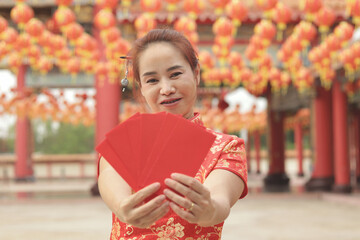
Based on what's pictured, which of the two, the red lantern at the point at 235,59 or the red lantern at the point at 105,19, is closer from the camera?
the red lantern at the point at 105,19

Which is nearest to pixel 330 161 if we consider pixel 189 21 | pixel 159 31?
pixel 189 21

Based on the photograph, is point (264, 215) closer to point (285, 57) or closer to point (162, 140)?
point (285, 57)

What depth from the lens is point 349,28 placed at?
21.1 ft

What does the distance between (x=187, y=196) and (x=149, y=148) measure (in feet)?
0.41

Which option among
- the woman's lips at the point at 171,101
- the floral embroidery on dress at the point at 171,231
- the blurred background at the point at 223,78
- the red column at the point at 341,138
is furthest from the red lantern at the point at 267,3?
the red column at the point at 341,138

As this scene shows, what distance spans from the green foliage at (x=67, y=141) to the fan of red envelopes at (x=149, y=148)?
2814 centimetres

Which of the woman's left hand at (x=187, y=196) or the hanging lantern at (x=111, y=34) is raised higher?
the hanging lantern at (x=111, y=34)

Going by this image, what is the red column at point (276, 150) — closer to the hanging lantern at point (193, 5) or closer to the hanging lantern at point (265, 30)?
the hanging lantern at point (265, 30)

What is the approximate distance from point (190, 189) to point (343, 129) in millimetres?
10443

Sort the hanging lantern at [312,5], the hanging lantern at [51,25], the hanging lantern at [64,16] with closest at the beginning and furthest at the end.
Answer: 1. the hanging lantern at [312,5]
2. the hanging lantern at [64,16]
3. the hanging lantern at [51,25]

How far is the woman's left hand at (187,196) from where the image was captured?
91 cm

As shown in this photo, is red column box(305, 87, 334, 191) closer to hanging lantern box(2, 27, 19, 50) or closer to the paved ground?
the paved ground

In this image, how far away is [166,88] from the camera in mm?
1229

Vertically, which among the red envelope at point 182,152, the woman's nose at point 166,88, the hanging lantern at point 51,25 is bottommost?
the red envelope at point 182,152
